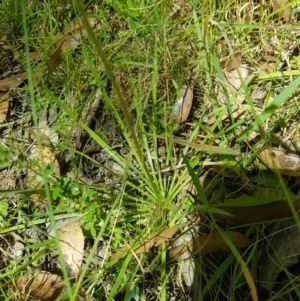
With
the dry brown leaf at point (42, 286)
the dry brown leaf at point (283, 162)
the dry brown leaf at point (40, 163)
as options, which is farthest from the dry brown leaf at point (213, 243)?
the dry brown leaf at point (40, 163)

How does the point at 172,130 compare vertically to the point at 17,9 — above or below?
below

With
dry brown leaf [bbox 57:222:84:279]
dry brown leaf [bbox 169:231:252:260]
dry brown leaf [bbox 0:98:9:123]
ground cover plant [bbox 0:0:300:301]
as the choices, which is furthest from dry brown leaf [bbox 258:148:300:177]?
dry brown leaf [bbox 0:98:9:123]

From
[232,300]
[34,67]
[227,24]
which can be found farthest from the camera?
[34,67]

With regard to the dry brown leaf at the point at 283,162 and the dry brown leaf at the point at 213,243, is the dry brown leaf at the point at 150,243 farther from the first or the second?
the dry brown leaf at the point at 283,162

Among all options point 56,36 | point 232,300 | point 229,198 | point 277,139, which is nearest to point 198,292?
point 232,300

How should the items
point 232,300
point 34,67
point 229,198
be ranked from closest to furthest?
point 232,300
point 229,198
point 34,67

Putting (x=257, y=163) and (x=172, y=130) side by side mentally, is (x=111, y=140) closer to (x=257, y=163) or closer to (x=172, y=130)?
(x=172, y=130)

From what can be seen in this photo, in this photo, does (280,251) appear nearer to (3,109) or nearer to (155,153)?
(155,153)
